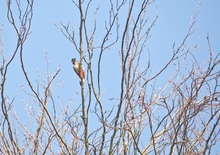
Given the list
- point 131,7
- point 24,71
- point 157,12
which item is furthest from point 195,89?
point 24,71

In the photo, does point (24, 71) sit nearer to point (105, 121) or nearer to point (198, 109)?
Result: point (105, 121)

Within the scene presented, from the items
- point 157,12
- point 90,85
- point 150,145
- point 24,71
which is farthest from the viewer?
point 157,12

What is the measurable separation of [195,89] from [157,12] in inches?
40.8

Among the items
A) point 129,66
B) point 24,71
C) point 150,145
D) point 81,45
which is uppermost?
point 81,45

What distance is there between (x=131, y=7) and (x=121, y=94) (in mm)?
704

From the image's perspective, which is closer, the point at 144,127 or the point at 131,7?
the point at 131,7

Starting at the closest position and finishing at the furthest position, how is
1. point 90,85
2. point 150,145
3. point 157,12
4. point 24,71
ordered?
point 24,71 < point 90,85 < point 150,145 < point 157,12

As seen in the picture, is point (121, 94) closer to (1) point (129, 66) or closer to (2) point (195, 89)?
(1) point (129, 66)

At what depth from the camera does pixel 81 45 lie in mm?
3051

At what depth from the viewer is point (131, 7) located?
2.59m

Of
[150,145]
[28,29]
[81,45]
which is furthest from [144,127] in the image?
[28,29]

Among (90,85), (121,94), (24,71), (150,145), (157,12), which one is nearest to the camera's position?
(24,71)

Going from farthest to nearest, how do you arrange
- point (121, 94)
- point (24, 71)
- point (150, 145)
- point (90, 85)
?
point (150, 145) → point (90, 85) → point (121, 94) → point (24, 71)

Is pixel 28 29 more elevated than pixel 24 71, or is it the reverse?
pixel 28 29
